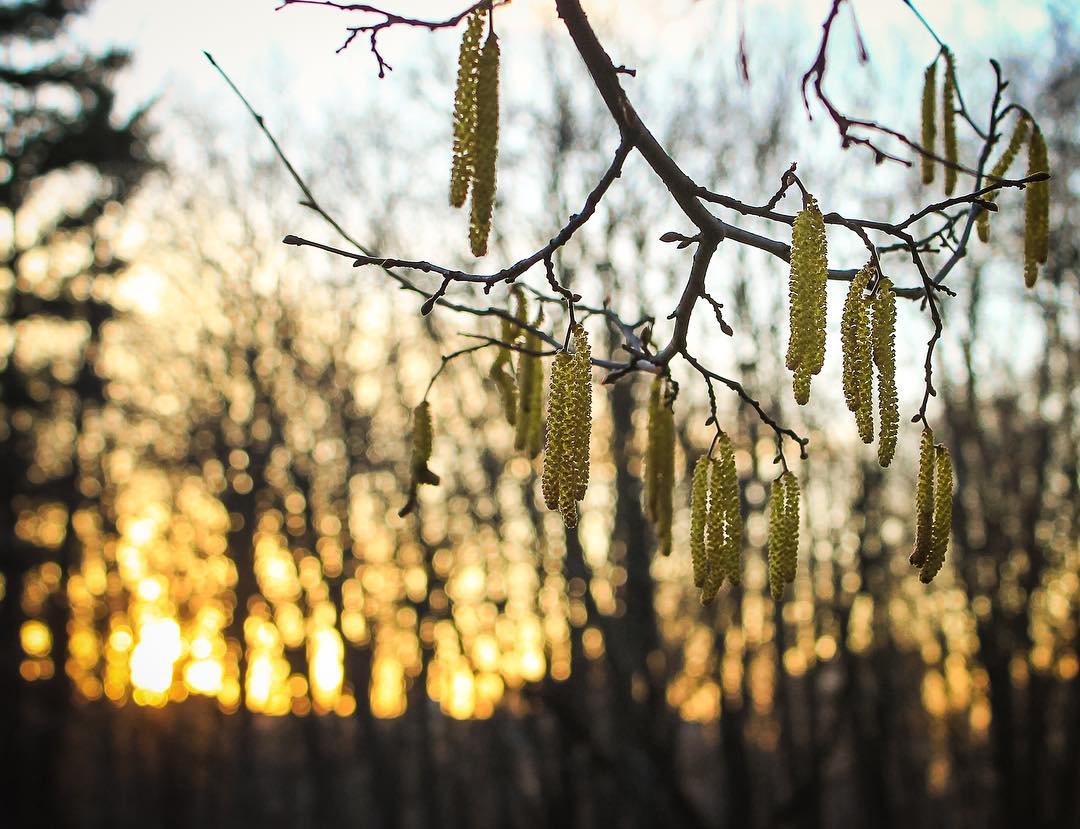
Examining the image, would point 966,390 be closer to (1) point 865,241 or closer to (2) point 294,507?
(2) point 294,507

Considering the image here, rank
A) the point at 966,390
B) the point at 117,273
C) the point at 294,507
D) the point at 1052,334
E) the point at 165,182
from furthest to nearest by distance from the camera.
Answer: the point at 294,507, the point at 165,182, the point at 117,273, the point at 966,390, the point at 1052,334

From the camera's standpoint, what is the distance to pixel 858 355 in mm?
1558

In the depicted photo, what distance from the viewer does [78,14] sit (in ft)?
41.9

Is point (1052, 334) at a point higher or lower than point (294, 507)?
higher

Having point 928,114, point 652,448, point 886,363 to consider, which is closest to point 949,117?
point 928,114

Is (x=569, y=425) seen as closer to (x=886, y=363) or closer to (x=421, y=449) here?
(x=886, y=363)

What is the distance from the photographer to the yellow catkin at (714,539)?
1844 mm

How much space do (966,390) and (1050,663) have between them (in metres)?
4.09

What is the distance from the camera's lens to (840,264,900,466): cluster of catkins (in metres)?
1.55

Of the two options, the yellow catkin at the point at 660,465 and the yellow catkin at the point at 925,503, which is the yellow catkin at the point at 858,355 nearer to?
the yellow catkin at the point at 925,503

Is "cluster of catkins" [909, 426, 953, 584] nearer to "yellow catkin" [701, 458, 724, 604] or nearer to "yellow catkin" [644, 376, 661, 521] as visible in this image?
"yellow catkin" [701, 458, 724, 604]

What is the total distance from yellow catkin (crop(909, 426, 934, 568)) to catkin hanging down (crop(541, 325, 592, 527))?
24.1 inches

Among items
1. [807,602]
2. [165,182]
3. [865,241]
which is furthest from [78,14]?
[807,602]

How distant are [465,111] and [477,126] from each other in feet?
0.09
